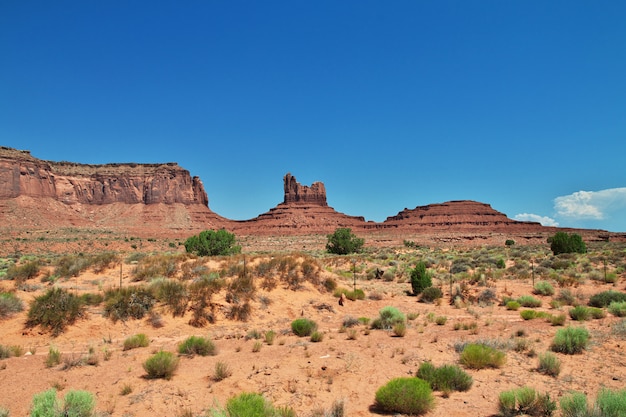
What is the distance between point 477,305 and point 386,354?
8.88m

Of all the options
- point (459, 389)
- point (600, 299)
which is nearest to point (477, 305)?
point (600, 299)

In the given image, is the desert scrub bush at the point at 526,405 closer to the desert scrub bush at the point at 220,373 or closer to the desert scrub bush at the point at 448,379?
the desert scrub bush at the point at 448,379

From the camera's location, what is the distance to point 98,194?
114m

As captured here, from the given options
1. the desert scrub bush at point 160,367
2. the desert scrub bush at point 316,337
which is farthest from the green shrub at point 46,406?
the desert scrub bush at point 316,337

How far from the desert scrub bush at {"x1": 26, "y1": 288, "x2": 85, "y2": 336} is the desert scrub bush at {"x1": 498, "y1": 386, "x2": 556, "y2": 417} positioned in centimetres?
1188

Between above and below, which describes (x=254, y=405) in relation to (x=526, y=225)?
below

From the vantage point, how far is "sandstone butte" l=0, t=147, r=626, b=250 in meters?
90.8

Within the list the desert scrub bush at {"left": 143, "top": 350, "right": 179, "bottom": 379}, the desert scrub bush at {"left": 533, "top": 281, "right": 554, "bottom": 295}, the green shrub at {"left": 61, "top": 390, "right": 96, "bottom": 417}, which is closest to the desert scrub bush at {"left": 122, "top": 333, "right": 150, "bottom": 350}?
the desert scrub bush at {"left": 143, "top": 350, "right": 179, "bottom": 379}

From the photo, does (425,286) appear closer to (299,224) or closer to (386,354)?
(386,354)

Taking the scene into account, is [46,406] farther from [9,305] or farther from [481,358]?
[9,305]

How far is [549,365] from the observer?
788cm

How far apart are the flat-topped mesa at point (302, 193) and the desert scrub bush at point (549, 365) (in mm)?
130182

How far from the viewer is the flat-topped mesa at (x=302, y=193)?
139 metres

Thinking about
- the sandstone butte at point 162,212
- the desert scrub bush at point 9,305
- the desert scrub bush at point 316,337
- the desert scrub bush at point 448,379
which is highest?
the sandstone butte at point 162,212
